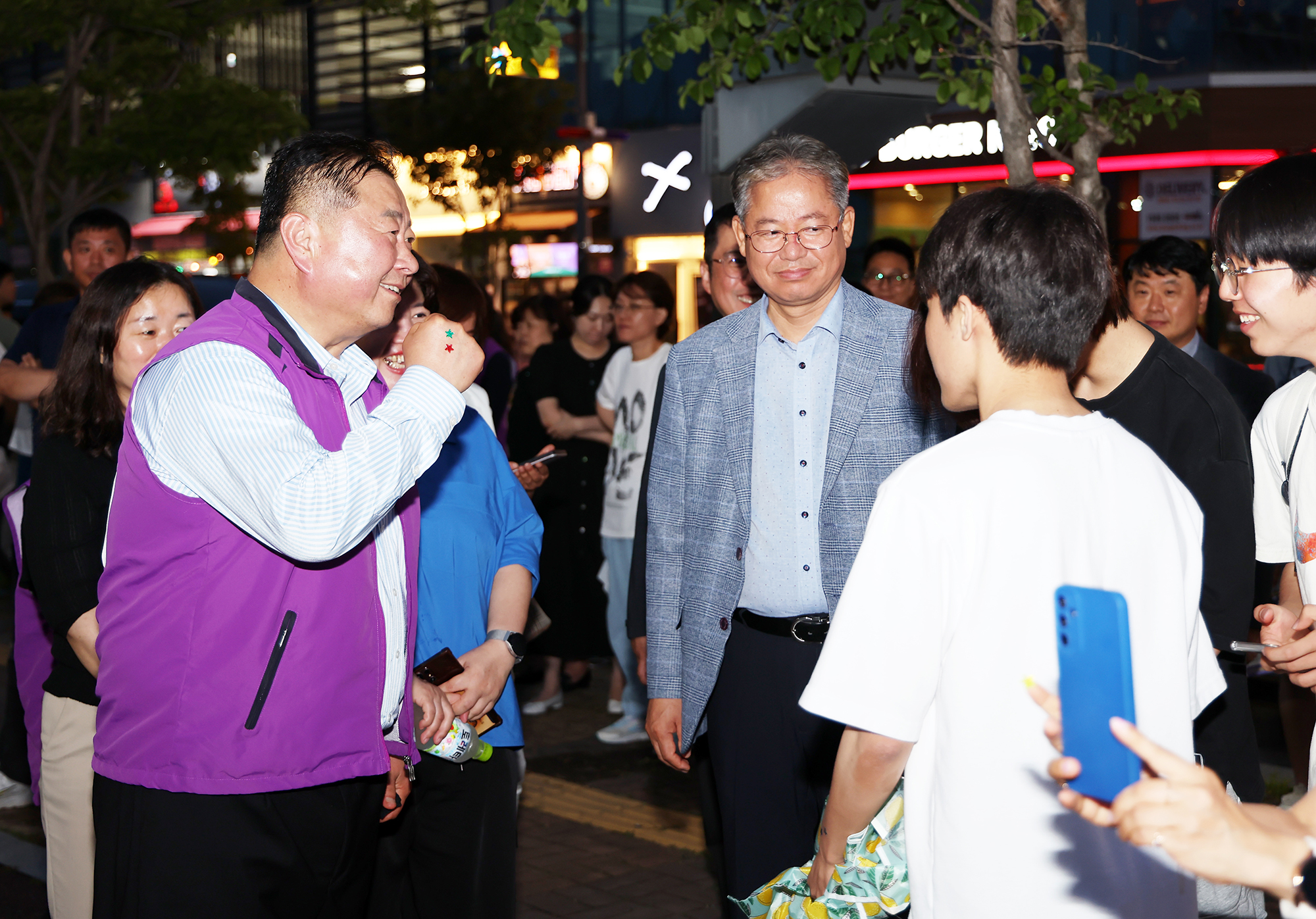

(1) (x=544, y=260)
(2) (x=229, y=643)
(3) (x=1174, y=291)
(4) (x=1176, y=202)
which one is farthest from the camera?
(1) (x=544, y=260)

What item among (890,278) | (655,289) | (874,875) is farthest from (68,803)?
(890,278)

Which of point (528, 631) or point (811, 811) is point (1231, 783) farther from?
point (528, 631)

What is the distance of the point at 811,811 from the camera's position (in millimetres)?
3246

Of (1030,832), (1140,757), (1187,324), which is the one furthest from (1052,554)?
(1187,324)

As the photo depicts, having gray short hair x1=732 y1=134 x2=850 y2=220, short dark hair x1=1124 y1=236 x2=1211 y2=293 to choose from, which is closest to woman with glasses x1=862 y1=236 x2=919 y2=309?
short dark hair x1=1124 y1=236 x2=1211 y2=293

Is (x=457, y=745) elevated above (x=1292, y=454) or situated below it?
below

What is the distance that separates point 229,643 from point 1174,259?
4706mm

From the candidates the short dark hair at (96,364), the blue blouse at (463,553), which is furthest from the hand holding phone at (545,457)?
the short dark hair at (96,364)

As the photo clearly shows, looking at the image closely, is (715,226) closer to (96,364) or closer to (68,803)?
(96,364)

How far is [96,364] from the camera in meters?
3.47

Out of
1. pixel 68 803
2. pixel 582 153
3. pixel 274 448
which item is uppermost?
pixel 582 153

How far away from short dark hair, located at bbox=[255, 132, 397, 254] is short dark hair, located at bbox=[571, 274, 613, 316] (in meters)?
5.01

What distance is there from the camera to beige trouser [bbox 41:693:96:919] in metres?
3.51

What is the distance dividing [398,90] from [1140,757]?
30.1 meters
